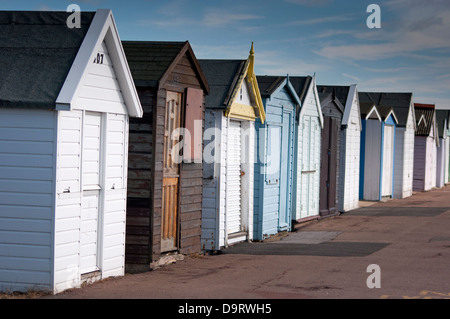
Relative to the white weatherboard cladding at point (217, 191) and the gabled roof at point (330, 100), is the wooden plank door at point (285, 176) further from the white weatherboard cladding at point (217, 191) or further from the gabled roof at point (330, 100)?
the gabled roof at point (330, 100)

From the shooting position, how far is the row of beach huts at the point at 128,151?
332 inches

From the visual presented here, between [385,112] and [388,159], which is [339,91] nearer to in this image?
[385,112]

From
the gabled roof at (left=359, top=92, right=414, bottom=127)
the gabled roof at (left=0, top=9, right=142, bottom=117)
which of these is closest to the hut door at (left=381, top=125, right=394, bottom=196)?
the gabled roof at (left=359, top=92, right=414, bottom=127)

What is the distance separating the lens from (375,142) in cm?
2639

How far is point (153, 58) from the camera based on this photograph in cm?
1156

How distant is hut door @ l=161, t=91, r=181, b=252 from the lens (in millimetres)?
11562

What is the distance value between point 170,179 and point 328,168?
10.5 m

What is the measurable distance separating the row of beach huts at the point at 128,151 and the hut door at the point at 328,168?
1587 mm

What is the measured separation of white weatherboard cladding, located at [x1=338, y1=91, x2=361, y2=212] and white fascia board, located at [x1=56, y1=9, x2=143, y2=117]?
1388 centimetres

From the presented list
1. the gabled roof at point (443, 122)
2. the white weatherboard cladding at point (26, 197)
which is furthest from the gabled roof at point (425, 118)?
the white weatherboard cladding at point (26, 197)

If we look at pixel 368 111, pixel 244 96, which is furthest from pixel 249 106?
pixel 368 111

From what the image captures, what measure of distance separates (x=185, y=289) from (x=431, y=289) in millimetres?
3432
